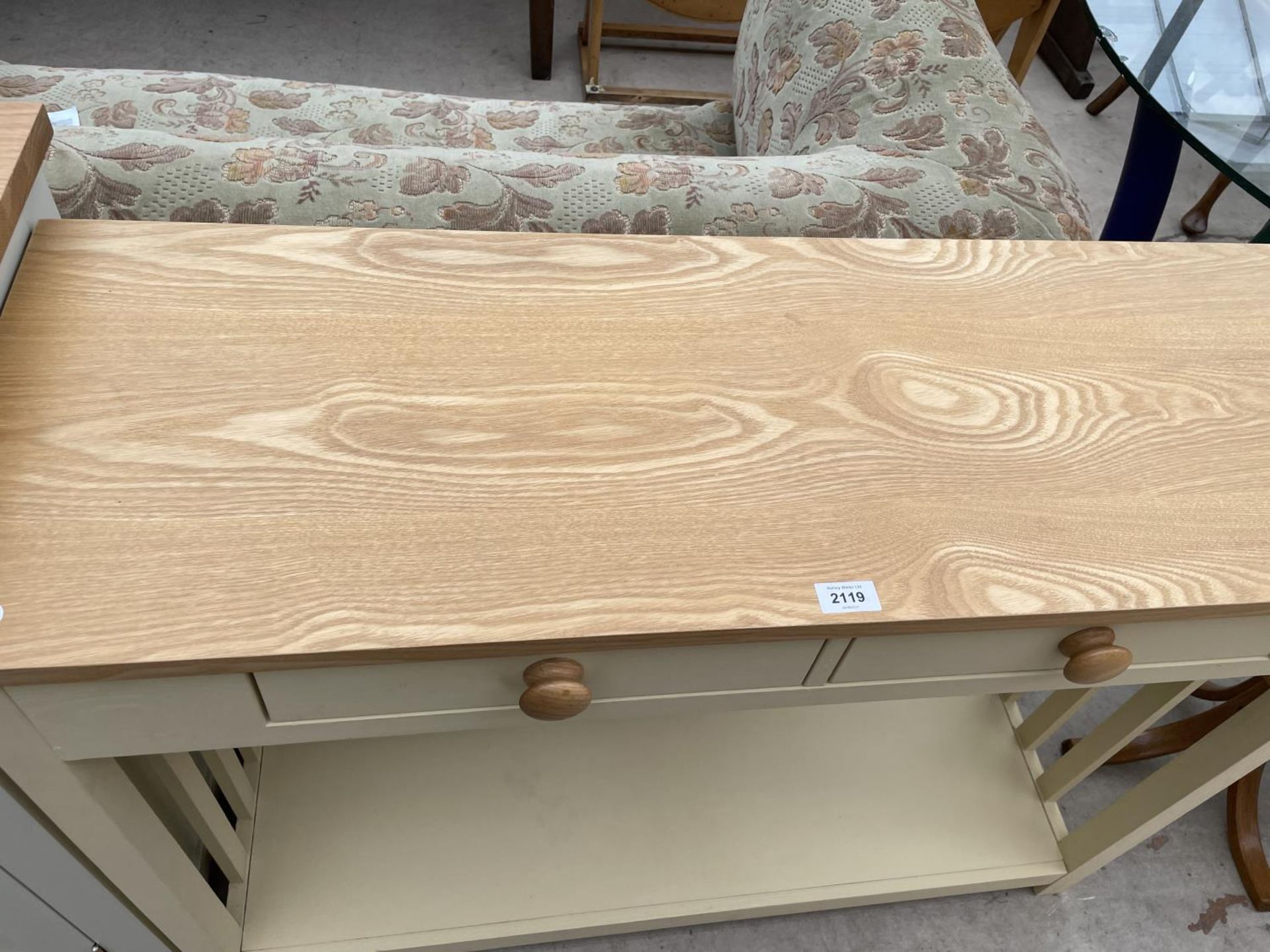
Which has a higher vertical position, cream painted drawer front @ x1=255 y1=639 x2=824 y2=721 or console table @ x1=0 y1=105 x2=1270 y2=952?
console table @ x1=0 y1=105 x2=1270 y2=952

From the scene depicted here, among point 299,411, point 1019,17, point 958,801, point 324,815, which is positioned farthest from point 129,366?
point 1019,17

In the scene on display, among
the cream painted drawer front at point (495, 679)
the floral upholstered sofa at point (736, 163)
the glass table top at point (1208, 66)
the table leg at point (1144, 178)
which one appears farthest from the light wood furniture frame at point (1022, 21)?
the cream painted drawer front at point (495, 679)

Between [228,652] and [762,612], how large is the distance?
13.1 inches

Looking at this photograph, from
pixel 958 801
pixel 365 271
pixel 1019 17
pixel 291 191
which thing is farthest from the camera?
pixel 1019 17

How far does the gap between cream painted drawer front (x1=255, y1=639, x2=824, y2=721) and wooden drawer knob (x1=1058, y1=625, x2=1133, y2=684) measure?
0.22m

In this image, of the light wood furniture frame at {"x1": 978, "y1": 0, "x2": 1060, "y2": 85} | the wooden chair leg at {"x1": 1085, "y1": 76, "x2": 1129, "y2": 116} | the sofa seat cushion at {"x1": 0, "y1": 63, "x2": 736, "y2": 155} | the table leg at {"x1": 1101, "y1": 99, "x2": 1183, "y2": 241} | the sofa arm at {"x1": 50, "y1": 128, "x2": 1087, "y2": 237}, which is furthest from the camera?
the wooden chair leg at {"x1": 1085, "y1": 76, "x2": 1129, "y2": 116}

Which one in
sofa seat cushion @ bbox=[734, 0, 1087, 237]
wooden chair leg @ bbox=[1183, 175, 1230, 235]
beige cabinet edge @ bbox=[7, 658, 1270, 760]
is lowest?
wooden chair leg @ bbox=[1183, 175, 1230, 235]

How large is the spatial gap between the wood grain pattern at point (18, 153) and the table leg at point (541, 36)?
6.03 feet

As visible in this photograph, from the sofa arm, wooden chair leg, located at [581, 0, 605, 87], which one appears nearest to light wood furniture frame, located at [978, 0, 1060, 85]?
wooden chair leg, located at [581, 0, 605, 87]

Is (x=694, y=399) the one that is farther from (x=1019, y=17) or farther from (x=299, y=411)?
(x=1019, y=17)

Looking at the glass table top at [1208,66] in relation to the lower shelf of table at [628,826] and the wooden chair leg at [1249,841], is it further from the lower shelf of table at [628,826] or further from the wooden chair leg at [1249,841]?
the lower shelf of table at [628,826]

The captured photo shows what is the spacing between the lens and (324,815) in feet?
3.90

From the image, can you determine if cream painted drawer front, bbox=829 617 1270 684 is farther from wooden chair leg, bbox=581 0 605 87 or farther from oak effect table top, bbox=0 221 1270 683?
wooden chair leg, bbox=581 0 605 87

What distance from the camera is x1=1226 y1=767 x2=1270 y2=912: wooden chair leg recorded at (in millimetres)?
1349
